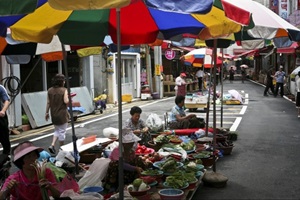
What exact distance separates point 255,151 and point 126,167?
483 cm

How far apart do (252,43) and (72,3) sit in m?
6.22

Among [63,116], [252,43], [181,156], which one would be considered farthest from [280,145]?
[63,116]

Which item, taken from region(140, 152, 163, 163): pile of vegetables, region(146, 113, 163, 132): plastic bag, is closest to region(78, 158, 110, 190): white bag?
region(140, 152, 163, 163): pile of vegetables

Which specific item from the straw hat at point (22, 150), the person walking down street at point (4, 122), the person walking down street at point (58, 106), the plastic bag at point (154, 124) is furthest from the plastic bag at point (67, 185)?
the plastic bag at point (154, 124)

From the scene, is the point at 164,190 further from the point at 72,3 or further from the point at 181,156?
the point at 72,3

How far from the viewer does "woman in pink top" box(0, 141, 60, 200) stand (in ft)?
12.3

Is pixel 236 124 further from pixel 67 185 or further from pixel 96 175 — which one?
pixel 67 185

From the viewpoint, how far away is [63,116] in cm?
851

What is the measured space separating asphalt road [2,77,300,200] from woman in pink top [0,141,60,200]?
2.88 metres

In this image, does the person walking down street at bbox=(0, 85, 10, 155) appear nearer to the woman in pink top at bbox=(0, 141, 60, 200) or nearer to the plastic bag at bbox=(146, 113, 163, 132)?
the woman in pink top at bbox=(0, 141, 60, 200)

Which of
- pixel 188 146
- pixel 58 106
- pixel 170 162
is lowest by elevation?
pixel 188 146

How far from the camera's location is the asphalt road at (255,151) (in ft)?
20.7

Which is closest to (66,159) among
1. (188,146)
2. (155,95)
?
(188,146)

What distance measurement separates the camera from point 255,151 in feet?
30.3
